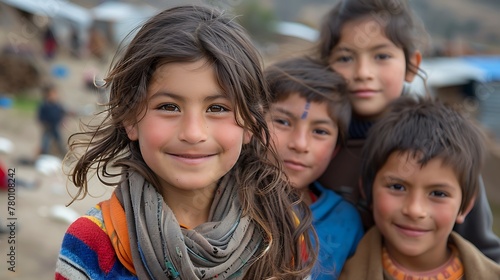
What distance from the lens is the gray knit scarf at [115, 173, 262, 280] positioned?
1379mm

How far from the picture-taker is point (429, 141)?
6.55 feet

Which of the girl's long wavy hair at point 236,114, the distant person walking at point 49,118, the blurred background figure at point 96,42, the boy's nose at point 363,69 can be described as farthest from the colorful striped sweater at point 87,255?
the blurred background figure at point 96,42

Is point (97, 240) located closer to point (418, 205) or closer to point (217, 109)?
point (217, 109)

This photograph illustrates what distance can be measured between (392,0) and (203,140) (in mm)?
1448

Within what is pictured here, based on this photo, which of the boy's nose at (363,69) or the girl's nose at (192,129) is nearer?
the girl's nose at (192,129)

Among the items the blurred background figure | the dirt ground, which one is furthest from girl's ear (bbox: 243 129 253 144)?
the blurred background figure

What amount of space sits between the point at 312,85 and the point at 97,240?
107 cm

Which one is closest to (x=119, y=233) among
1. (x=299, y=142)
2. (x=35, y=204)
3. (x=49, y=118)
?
(x=299, y=142)

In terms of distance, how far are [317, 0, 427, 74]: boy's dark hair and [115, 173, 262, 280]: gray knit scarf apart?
121 cm

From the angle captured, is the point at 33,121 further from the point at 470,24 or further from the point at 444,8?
the point at 444,8

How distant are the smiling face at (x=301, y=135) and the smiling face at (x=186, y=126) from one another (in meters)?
0.59

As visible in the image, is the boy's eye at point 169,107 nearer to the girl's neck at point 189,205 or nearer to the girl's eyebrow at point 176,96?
the girl's eyebrow at point 176,96

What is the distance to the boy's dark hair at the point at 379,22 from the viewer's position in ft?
7.83

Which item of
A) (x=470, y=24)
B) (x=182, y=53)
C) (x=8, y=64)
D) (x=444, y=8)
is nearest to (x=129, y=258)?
(x=182, y=53)
